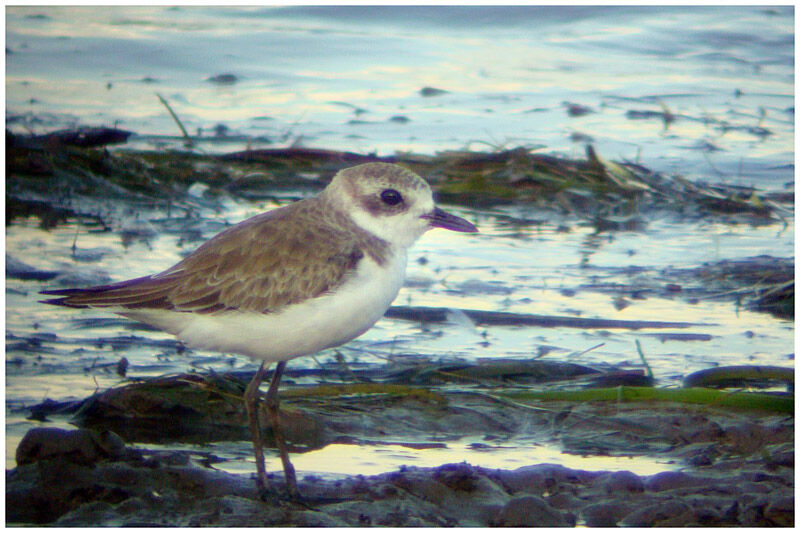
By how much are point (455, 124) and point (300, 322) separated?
5.94m

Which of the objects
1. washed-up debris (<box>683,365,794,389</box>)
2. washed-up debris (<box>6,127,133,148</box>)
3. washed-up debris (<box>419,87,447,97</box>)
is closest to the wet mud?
washed-up debris (<box>683,365,794,389</box>)

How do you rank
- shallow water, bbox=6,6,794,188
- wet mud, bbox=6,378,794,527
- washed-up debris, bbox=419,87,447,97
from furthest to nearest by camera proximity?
washed-up debris, bbox=419,87,447,97 < shallow water, bbox=6,6,794,188 < wet mud, bbox=6,378,794,527

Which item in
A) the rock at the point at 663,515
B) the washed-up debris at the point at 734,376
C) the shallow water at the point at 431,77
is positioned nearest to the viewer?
the rock at the point at 663,515

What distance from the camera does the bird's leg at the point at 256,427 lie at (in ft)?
12.4

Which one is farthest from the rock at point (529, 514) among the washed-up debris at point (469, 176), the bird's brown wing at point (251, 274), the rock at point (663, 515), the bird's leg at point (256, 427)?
the washed-up debris at point (469, 176)

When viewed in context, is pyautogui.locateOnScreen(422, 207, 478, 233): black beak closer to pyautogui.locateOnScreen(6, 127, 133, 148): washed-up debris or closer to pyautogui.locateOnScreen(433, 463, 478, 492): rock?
pyautogui.locateOnScreen(433, 463, 478, 492): rock

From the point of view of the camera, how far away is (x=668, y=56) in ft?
37.5

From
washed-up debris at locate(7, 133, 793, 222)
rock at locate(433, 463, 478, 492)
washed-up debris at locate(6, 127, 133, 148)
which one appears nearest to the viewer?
rock at locate(433, 463, 478, 492)

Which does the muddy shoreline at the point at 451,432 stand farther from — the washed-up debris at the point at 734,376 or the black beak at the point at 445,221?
the black beak at the point at 445,221

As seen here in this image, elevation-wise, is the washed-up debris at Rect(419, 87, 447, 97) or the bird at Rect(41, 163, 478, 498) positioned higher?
the bird at Rect(41, 163, 478, 498)

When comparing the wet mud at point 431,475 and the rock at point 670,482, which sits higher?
the rock at point 670,482

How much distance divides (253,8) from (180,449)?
827cm

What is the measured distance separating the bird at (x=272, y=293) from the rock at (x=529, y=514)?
872 mm

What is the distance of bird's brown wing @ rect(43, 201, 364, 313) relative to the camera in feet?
13.3
